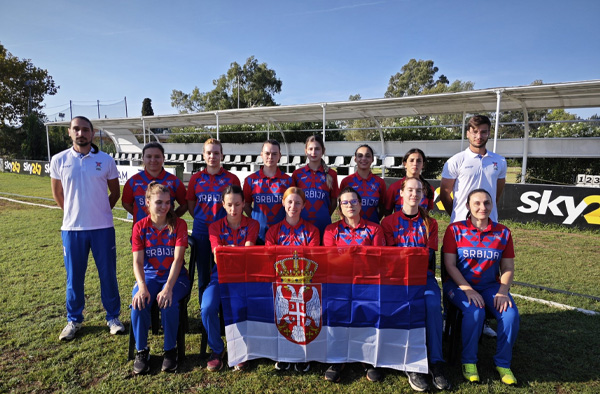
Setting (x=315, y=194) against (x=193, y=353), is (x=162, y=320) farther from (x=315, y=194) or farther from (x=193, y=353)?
(x=315, y=194)

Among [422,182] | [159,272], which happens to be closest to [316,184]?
[422,182]

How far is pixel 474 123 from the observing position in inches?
125

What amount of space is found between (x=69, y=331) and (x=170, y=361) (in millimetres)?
1202

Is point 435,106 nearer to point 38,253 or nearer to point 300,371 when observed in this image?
point 300,371

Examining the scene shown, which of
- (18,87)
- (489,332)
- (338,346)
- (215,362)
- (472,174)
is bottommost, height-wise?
(489,332)

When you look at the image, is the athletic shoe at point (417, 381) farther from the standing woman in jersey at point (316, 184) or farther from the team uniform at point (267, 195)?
the team uniform at point (267, 195)

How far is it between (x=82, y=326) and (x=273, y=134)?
54.7 feet

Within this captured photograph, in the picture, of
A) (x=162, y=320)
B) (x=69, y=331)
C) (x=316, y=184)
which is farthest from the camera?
(x=316, y=184)

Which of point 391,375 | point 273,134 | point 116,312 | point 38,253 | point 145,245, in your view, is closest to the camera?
point 391,375

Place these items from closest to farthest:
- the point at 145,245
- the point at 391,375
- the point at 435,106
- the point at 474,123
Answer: the point at 391,375 < the point at 145,245 < the point at 474,123 < the point at 435,106

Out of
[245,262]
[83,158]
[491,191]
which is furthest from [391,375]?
[83,158]

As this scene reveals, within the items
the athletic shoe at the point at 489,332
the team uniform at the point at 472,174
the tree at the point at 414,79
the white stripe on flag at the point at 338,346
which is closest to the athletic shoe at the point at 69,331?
the white stripe on flag at the point at 338,346

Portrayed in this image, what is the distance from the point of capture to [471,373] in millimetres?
2580

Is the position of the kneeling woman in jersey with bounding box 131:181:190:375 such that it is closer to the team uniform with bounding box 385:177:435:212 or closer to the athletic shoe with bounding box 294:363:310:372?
the athletic shoe with bounding box 294:363:310:372
